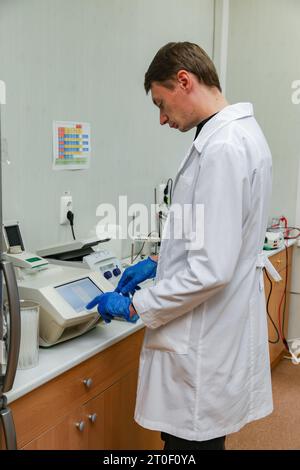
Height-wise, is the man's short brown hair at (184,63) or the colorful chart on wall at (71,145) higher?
the man's short brown hair at (184,63)

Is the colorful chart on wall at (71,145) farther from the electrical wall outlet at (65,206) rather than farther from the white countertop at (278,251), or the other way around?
the white countertop at (278,251)

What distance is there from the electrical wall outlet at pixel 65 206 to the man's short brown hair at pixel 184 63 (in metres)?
0.90

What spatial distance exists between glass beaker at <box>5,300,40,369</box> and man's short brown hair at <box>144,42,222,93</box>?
2.51 feet

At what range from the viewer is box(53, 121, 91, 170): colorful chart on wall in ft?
6.71

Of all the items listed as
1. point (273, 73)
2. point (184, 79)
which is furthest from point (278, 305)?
point (184, 79)

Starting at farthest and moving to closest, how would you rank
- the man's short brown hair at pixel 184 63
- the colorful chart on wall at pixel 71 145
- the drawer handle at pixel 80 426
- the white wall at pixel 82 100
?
the colorful chart on wall at pixel 71 145, the white wall at pixel 82 100, the drawer handle at pixel 80 426, the man's short brown hair at pixel 184 63

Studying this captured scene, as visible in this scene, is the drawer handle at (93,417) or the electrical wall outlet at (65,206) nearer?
the drawer handle at (93,417)

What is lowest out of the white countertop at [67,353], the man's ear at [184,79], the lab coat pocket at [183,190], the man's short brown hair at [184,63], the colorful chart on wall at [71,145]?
the white countertop at [67,353]

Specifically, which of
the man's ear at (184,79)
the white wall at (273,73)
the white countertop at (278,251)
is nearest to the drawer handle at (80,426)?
the man's ear at (184,79)

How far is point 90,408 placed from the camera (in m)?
1.51

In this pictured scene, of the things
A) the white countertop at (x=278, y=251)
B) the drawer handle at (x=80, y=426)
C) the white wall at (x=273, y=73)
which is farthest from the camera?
the white wall at (x=273, y=73)

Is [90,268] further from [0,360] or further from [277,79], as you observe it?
[277,79]

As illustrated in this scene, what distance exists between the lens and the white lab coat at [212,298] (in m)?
1.22

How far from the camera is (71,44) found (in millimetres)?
2064
